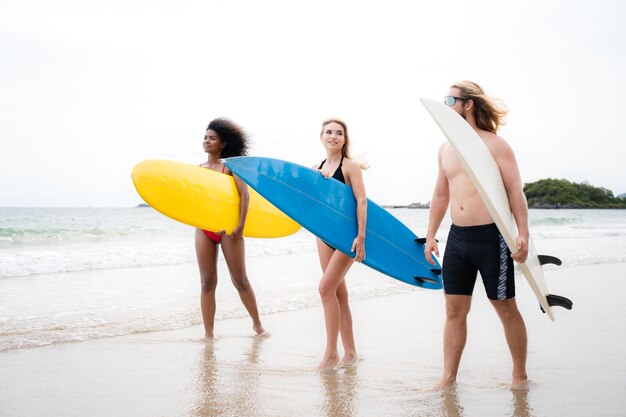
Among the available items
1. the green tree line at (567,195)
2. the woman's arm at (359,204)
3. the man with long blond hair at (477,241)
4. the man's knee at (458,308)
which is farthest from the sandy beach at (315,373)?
the green tree line at (567,195)

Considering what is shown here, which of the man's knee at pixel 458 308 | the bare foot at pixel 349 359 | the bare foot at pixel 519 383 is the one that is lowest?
the bare foot at pixel 349 359

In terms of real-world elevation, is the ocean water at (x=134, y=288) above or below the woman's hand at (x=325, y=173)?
below

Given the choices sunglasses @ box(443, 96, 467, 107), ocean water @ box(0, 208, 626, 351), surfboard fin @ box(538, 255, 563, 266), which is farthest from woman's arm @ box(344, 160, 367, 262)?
ocean water @ box(0, 208, 626, 351)

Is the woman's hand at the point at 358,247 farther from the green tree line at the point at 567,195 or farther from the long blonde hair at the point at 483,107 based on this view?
the green tree line at the point at 567,195

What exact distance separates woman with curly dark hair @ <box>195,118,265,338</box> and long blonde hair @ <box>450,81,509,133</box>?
2.03m

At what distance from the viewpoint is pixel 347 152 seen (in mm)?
3910

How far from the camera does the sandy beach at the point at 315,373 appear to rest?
2.92 metres

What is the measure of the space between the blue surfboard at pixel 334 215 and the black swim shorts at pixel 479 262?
2.50 ft

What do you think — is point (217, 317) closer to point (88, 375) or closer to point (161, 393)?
point (88, 375)

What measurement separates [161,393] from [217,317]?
8.11 ft

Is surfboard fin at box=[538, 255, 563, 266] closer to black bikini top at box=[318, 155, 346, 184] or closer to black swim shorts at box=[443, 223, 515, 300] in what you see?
black swim shorts at box=[443, 223, 515, 300]

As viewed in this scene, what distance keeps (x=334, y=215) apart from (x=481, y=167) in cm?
115

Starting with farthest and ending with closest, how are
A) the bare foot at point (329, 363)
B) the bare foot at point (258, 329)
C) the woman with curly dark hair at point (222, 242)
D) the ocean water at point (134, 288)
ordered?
the ocean water at point (134, 288)
the bare foot at point (258, 329)
the woman with curly dark hair at point (222, 242)
the bare foot at point (329, 363)

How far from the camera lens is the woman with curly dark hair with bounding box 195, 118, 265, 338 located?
4582mm
